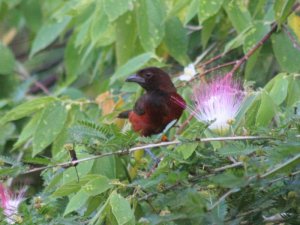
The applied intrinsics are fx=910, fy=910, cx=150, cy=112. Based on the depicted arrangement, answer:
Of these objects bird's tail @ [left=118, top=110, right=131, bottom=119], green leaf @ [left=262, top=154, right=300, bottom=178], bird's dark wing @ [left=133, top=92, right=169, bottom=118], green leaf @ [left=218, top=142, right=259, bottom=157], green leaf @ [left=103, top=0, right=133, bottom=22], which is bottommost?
bird's tail @ [left=118, top=110, right=131, bottom=119]

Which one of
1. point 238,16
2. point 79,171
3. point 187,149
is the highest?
point 238,16

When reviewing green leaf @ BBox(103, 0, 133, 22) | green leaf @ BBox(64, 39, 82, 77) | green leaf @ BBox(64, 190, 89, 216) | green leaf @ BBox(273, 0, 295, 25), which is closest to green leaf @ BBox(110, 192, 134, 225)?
green leaf @ BBox(64, 190, 89, 216)

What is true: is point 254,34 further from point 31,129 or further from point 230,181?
point 230,181

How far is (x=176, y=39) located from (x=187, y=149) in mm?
2001

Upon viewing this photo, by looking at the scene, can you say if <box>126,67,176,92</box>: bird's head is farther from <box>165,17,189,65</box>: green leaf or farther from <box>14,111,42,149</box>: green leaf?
<box>14,111,42,149</box>: green leaf

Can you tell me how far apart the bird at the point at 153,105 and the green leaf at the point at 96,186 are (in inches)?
61.8

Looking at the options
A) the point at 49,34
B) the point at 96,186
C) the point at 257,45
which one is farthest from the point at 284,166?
the point at 49,34

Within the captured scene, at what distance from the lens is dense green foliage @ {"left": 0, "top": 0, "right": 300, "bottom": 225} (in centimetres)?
302

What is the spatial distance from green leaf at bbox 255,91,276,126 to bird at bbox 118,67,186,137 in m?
1.21

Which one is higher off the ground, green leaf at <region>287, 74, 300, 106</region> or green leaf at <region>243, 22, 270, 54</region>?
green leaf at <region>243, 22, 270, 54</region>

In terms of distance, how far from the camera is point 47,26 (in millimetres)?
6027

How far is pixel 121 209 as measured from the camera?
3047mm

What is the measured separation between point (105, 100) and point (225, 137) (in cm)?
196

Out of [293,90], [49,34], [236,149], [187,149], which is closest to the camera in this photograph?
[236,149]
